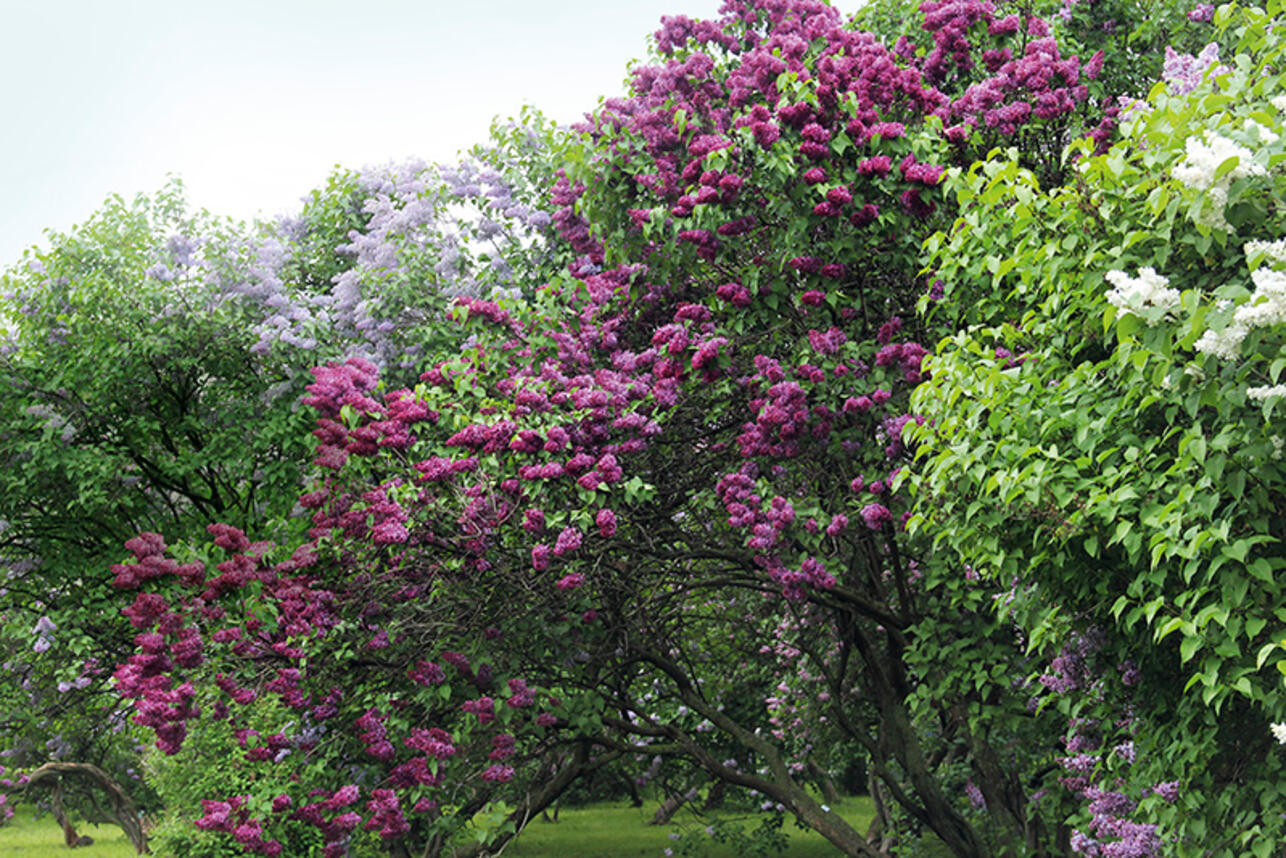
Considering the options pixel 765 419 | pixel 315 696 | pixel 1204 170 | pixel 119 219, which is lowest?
pixel 315 696

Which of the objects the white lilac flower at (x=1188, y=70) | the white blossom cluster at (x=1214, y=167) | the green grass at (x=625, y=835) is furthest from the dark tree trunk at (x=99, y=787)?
the white blossom cluster at (x=1214, y=167)

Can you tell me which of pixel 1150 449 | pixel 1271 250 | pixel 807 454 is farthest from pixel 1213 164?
pixel 807 454

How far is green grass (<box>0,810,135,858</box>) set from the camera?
25.8m

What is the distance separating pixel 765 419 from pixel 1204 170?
4.48m

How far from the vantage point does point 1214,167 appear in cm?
427

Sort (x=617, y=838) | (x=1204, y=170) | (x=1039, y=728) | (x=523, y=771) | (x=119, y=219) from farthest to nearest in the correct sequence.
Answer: (x=617, y=838)
(x=119, y=219)
(x=523, y=771)
(x=1039, y=728)
(x=1204, y=170)

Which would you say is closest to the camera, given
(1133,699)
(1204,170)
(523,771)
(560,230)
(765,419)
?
(1204,170)

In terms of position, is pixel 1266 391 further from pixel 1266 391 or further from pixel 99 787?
pixel 99 787

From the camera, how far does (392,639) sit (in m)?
8.62

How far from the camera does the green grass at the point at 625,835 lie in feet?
71.9

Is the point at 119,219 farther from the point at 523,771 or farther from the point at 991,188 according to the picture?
the point at 991,188

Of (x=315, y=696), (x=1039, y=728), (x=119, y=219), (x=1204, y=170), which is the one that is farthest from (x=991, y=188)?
(x=119, y=219)

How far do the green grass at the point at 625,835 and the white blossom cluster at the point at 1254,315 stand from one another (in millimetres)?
14313

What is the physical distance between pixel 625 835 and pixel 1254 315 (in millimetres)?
23732
